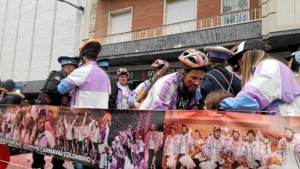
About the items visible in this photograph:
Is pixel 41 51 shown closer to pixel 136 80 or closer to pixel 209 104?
pixel 136 80

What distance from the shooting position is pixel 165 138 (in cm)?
232

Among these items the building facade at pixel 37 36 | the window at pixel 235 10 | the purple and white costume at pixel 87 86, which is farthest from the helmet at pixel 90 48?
the building facade at pixel 37 36

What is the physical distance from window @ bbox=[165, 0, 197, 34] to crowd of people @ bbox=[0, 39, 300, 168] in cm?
709

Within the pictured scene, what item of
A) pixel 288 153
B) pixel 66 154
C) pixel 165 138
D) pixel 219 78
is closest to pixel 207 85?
pixel 219 78

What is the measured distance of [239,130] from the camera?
1.97 m

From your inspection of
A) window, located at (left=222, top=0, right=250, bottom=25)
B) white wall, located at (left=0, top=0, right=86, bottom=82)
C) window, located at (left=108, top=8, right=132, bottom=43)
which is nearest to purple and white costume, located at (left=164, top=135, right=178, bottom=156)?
window, located at (left=222, top=0, right=250, bottom=25)

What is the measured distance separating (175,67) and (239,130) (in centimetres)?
963

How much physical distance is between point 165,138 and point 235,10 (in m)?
9.30

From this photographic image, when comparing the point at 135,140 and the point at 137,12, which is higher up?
the point at 137,12

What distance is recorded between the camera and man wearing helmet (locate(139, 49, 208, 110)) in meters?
2.79

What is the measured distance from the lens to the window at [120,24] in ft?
44.5

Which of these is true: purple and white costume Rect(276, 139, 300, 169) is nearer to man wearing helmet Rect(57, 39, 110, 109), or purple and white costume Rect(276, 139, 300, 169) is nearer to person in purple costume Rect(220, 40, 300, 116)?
person in purple costume Rect(220, 40, 300, 116)

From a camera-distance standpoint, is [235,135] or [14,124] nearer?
[235,135]

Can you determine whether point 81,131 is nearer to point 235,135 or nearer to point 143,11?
point 235,135
